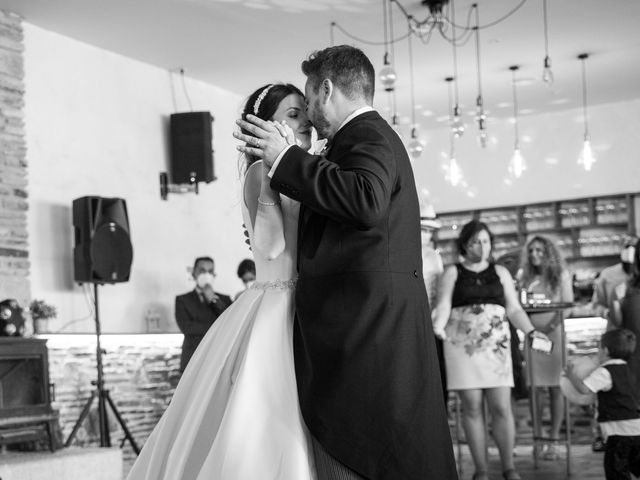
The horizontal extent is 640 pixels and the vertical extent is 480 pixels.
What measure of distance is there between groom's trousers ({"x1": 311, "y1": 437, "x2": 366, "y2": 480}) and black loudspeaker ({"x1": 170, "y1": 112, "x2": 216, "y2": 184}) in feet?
22.5

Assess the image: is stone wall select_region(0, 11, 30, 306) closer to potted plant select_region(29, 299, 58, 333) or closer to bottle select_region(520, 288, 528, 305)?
potted plant select_region(29, 299, 58, 333)

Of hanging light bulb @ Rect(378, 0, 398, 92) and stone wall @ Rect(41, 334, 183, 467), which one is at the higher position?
hanging light bulb @ Rect(378, 0, 398, 92)

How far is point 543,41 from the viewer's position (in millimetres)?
8812

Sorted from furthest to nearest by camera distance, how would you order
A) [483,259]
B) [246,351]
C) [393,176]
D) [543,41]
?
1. [543,41]
2. [483,259]
3. [246,351]
4. [393,176]

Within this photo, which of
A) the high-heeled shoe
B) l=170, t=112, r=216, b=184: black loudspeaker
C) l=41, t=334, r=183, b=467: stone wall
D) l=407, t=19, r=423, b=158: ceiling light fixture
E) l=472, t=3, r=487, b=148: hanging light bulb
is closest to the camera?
the high-heeled shoe

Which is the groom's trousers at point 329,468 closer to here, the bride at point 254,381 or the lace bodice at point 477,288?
the bride at point 254,381

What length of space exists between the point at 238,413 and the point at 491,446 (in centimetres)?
643

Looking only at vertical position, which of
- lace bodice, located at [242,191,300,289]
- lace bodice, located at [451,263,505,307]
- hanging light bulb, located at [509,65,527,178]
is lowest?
lace bodice, located at [451,263,505,307]

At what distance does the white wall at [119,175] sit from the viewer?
756 centimetres

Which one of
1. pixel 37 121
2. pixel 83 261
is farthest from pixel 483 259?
pixel 37 121

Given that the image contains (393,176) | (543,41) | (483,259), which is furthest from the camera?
(543,41)

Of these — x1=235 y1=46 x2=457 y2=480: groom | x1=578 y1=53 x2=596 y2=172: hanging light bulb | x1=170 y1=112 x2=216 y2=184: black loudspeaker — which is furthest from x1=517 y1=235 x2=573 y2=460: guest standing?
x1=235 y1=46 x2=457 y2=480: groom

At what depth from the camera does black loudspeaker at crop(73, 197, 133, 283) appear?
7.33m

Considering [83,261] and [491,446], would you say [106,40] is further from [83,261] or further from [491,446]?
[491,446]
